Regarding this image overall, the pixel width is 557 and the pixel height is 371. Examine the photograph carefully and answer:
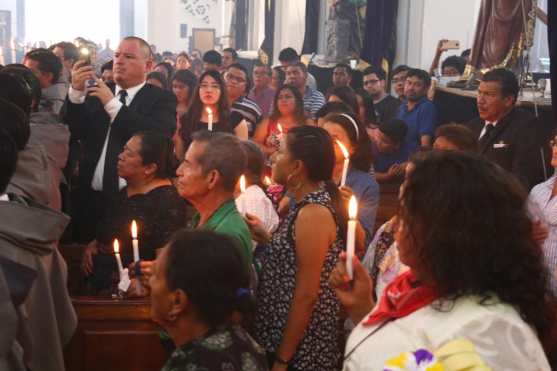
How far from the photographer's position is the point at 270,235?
3.39 meters

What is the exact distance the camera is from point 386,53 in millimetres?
12969

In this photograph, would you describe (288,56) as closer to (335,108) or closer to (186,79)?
(186,79)

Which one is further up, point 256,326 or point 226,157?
point 226,157

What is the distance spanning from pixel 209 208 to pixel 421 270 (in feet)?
4.65

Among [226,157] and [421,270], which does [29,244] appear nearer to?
[226,157]

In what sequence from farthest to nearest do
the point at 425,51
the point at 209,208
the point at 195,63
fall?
the point at 195,63 → the point at 425,51 → the point at 209,208

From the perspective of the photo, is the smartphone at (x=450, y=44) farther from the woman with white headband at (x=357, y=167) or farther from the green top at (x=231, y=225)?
the green top at (x=231, y=225)

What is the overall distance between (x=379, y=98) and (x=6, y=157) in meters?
7.50

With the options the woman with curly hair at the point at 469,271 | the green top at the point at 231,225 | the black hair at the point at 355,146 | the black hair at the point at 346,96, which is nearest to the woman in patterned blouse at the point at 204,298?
the woman with curly hair at the point at 469,271

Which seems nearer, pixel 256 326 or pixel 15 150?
pixel 15 150

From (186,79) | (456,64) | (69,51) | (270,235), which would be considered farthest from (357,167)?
(69,51)

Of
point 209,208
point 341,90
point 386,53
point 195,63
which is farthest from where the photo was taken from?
point 195,63

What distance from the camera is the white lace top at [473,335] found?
1.75 meters

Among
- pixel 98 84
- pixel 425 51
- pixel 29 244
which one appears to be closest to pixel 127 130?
pixel 98 84
